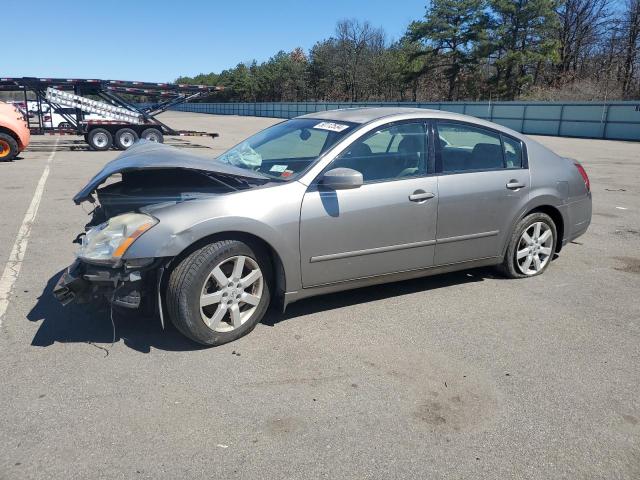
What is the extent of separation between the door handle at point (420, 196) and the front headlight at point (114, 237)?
1.95m

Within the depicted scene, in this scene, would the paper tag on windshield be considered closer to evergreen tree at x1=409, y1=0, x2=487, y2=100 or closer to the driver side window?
the driver side window

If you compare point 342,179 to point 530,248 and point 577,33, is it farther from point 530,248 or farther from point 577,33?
point 577,33

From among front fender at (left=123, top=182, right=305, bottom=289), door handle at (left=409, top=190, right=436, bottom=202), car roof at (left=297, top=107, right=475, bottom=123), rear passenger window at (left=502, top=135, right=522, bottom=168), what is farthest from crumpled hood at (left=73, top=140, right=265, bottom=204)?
rear passenger window at (left=502, top=135, right=522, bottom=168)

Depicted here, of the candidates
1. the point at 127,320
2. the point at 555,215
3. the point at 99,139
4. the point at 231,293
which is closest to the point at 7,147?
the point at 99,139

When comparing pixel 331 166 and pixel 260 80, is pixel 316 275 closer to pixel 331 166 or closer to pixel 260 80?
pixel 331 166

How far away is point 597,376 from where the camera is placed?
11.1 ft

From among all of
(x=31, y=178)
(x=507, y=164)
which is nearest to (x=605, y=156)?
(x=507, y=164)

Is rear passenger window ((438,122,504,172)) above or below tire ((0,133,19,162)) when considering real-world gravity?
above

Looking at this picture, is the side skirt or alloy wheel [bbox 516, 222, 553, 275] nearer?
the side skirt

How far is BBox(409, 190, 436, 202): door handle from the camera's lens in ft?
13.9

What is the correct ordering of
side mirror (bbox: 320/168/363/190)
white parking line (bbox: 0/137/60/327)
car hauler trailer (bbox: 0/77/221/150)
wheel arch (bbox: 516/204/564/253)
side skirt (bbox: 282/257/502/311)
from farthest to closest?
1. car hauler trailer (bbox: 0/77/221/150)
2. wheel arch (bbox: 516/204/564/253)
3. white parking line (bbox: 0/137/60/327)
4. side skirt (bbox: 282/257/502/311)
5. side mirror (bbox: 320/168/363/190)

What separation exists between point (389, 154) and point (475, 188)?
0.80 m

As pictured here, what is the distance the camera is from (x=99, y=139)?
20.0m

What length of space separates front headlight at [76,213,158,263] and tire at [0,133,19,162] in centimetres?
1401
